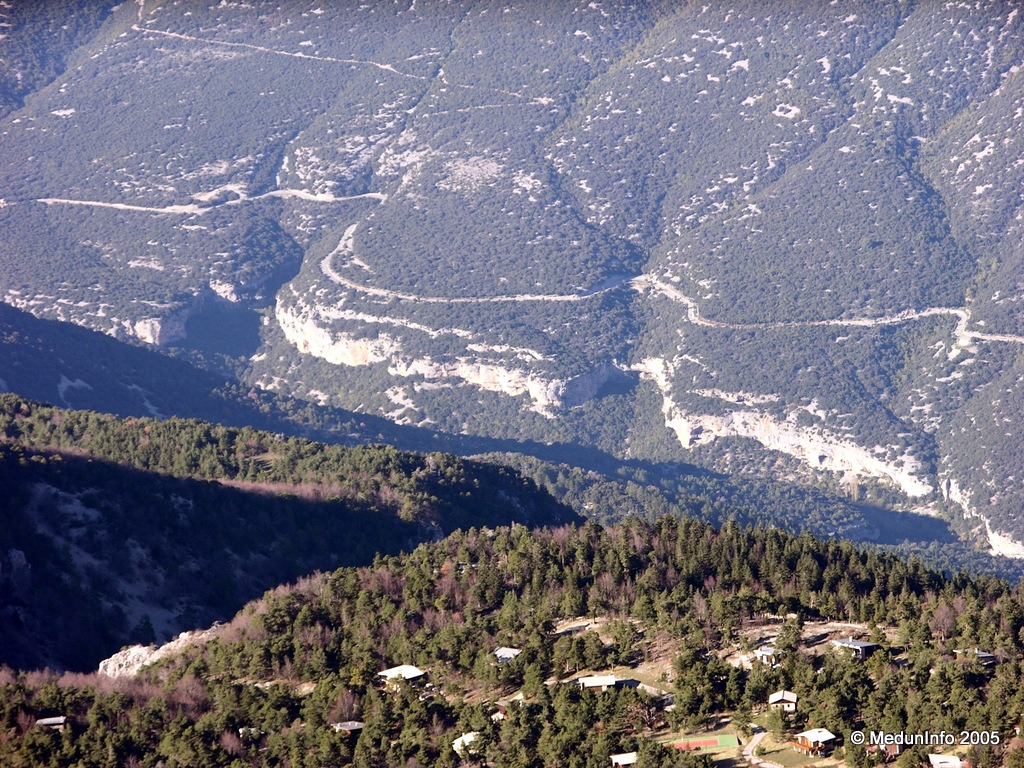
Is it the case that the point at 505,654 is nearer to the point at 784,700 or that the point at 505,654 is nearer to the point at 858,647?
the point at 784,700

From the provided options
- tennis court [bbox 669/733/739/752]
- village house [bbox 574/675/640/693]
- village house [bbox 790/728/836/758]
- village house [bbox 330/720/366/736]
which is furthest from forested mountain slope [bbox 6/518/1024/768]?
tennis court [bbox 669/733/739/752]

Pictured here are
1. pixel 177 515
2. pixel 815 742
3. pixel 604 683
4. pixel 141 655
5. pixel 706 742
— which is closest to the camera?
pixel 815 742

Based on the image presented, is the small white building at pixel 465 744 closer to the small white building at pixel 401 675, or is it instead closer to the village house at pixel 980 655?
the small white building at pixel 401 675

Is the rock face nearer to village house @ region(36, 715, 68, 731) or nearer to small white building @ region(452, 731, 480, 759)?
village house @ region(36, 715, 68, 731)

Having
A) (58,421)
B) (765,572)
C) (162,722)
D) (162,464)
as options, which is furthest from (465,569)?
(58,421)

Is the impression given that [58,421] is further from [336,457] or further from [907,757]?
[907,757]

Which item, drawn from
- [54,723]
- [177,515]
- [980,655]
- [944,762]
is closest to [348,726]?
[54,723]
